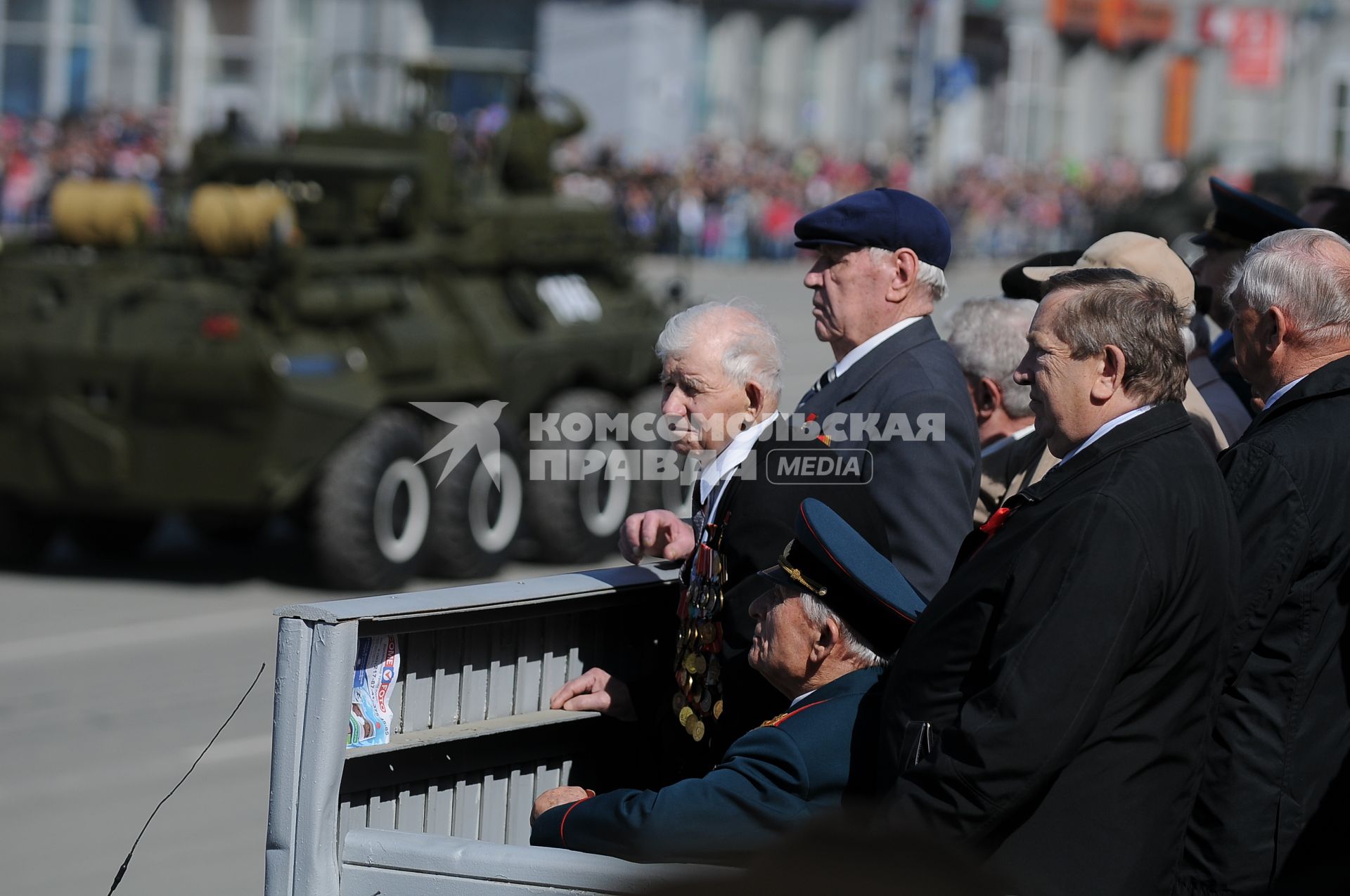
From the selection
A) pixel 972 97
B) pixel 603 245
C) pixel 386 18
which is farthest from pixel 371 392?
pixel 972 97

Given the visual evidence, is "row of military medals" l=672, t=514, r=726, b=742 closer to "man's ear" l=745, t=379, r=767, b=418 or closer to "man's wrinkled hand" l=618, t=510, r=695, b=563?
"man's wrinkled hand" l=618, t=510, r=695, b=563

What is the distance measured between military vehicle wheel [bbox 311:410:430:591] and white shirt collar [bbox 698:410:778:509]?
6650 mm

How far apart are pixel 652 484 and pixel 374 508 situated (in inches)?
87.8

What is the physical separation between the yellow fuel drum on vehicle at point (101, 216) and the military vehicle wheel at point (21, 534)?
163cm

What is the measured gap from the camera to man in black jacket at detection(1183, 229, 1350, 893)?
3203 mm

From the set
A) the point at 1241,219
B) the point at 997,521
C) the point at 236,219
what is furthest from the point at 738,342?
the point at 236,219

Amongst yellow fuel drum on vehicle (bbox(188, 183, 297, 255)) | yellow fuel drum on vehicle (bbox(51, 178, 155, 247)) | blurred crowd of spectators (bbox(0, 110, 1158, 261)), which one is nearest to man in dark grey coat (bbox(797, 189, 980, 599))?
yellow fuel drum on vehicle (bbox(188, 183, 297, 255))

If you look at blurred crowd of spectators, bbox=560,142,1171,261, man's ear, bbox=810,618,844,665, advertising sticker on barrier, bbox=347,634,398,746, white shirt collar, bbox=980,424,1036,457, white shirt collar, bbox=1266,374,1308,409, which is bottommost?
advertising sticker on barrier, bbox=347,634,398,746

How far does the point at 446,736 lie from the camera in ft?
12.0

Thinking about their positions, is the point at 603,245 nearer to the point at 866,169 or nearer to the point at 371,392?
the point at 371,392

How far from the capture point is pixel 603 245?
1296 cm

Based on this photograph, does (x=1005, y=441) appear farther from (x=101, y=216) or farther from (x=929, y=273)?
(x=101, y=216)

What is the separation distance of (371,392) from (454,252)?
1443mm

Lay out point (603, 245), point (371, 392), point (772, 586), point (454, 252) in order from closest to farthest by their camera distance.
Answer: point (772, 586)
point (371, 392)
point (454, 252)
point (603, 245)
